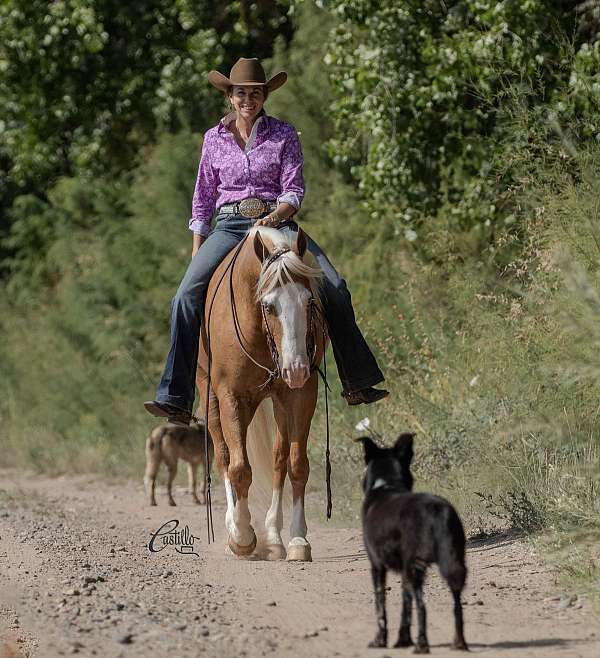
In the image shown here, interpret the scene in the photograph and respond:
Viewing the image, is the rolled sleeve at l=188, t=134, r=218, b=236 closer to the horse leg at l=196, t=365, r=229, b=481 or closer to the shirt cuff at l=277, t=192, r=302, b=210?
the shirt cuff at l=277, t=192, r=302, b=210

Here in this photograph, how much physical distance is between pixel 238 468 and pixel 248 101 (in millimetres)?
2633

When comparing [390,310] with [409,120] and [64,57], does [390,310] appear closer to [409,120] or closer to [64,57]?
[409,120]

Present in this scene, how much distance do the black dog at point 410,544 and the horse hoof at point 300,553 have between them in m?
2.83

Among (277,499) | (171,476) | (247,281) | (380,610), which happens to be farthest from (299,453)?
(171,476)

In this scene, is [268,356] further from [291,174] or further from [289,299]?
[291,174]

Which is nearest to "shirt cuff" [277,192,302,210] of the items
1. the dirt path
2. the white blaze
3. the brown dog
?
the white blaze

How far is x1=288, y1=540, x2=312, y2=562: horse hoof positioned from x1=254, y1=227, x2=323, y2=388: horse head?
1239 mm

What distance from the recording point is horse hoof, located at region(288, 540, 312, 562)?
878 cm

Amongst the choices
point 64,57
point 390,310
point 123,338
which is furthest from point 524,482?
point 64,57

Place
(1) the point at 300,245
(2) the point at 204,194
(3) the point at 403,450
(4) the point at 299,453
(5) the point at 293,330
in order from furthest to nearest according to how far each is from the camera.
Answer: (2) the point at 204,194 < (4) the point at 299,453 < (1) the point at 300,245 < (5) the point at 293,330 < (3) the point at 403,450

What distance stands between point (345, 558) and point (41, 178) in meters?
15.5

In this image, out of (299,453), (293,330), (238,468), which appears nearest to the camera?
(293,330)

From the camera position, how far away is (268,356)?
344 inches

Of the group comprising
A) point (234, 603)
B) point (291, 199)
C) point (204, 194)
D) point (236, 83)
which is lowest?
point (234, 603)
